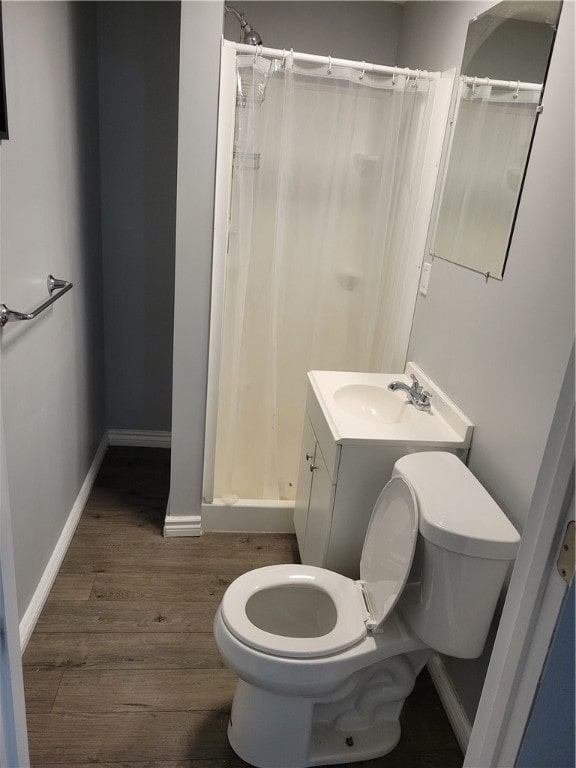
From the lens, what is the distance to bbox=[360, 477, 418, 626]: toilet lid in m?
1.47

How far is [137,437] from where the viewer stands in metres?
3.29

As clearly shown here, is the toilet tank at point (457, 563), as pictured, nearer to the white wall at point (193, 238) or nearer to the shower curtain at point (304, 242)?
the shower curtain at point (304, 242)

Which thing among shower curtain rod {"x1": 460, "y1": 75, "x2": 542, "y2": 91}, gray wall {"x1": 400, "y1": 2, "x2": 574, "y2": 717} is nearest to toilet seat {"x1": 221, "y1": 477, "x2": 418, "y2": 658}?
gray wall {"x1": 400, "y1": 2, "x2": 574, "y2": 717}

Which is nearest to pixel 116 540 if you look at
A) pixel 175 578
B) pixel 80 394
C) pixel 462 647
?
pixel 175 578

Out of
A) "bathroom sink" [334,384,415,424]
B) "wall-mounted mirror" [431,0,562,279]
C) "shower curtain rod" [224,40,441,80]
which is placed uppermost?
"shower curtain rod" [224,40,441,80]

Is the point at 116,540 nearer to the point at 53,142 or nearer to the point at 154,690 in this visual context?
the point at 154,690

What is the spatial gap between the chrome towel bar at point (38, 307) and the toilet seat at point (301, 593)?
36.6 inches

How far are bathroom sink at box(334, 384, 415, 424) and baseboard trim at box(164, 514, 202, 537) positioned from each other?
2.87 feet

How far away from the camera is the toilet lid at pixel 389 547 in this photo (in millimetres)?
1469

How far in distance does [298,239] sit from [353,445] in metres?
0.93

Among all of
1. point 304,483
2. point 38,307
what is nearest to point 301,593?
point 304,483

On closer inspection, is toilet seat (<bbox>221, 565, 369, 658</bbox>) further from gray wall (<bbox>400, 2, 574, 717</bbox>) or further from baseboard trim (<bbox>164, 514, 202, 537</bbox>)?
baseboard trim (<bbox>164, 514, 202, 537</bbox>)

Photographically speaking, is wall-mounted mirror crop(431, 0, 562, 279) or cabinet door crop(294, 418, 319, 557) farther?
cabinet door crop(294, 418, 319, 557)

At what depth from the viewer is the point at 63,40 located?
2.05 m
